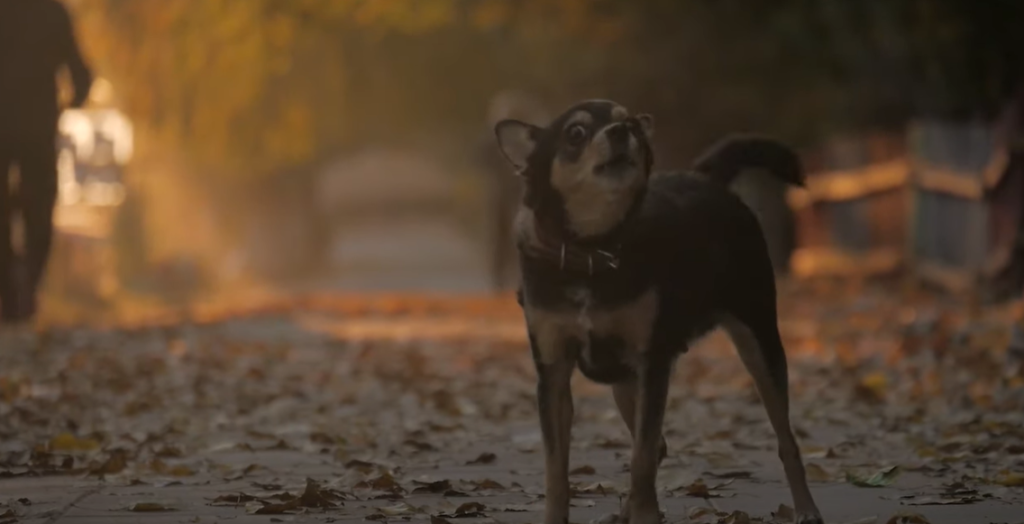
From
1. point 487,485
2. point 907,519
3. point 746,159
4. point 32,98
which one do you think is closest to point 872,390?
point 487,485

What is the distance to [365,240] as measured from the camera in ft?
216

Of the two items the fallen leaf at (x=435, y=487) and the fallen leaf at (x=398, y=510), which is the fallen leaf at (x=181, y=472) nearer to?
the fallen leaf at (x=435, y=487)

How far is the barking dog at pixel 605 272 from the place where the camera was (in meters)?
6.14

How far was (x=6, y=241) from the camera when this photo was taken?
15.3 metres

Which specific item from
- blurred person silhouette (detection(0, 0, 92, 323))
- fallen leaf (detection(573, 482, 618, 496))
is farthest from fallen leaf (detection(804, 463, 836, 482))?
blurred person silhouette (detection(0, 0, 92, 323))

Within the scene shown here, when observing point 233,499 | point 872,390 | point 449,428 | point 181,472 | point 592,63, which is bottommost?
point 233,499

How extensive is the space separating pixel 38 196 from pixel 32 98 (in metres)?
0.81

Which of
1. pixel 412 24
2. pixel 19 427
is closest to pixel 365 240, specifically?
pixel 412 24

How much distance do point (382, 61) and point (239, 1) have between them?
992cm

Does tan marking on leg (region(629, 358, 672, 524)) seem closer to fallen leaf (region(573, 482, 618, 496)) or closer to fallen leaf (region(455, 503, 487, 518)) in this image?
fallen leaf (region(455, 503, 487, 518))

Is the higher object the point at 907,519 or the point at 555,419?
the point at 555,419

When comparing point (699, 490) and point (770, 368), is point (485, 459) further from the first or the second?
point (770, 368)

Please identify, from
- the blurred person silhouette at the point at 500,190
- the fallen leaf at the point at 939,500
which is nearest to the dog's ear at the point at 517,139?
the fallen leaf at the point at 939,500

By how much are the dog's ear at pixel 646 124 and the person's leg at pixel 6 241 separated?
982 centimetres
